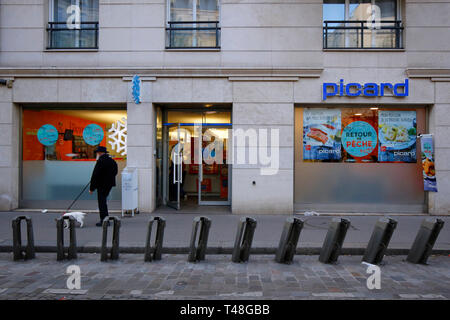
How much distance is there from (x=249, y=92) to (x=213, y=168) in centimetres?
301

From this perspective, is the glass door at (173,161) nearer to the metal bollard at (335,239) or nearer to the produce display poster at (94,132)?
the produce display poster at (94,132)

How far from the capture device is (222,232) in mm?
7570

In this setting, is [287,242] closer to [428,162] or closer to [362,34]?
[428,162]

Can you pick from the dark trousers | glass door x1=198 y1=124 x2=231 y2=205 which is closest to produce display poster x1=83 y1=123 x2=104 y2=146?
the dark trousers

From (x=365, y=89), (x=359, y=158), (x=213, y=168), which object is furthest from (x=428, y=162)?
(x=213, y=168)

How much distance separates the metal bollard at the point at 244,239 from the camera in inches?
224

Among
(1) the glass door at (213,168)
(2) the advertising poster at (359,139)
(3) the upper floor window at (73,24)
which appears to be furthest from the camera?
(1) the glass door at (213,168)

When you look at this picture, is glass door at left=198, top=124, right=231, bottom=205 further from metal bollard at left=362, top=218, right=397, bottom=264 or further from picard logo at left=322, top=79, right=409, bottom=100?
metal bollard at left=362, top=218, right=397, bottom=264

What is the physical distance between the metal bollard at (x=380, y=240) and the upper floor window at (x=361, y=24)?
659 cm

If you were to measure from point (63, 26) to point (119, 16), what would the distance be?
2.01 metres

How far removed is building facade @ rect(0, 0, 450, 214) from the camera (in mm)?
9930

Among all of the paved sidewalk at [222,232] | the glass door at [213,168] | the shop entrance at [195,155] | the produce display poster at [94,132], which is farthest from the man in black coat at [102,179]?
the glass door at [213,168]

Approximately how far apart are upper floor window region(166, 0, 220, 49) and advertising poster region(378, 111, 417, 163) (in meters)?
6.02
